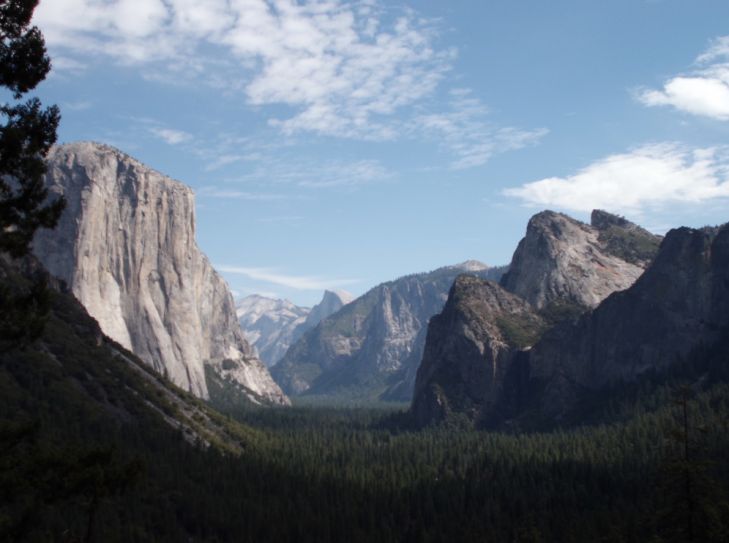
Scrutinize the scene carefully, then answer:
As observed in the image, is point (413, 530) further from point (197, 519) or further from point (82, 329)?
point (82, 329)

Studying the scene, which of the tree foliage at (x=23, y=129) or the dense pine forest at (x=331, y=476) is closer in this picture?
the tree foliage at (x=23, y=129)

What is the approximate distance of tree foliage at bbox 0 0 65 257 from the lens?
1137 inches

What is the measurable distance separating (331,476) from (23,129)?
133m

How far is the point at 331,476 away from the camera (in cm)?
15288

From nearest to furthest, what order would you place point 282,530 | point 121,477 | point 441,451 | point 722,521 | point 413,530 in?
point 121,477, point 722,521, point 282,530, point 413,530, point 441,451

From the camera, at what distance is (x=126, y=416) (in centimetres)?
15488

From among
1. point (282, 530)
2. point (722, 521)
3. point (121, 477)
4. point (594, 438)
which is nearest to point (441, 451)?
point (594, 438)

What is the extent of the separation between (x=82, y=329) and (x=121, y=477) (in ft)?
554

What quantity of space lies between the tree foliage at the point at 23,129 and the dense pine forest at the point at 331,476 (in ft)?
118

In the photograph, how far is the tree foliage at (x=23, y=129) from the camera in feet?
94.7

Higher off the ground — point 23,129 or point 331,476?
point 23,129

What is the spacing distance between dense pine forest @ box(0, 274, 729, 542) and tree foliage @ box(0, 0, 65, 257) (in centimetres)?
3607

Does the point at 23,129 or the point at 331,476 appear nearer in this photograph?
the point at 23,129

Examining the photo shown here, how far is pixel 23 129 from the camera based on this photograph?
95.1 ft
